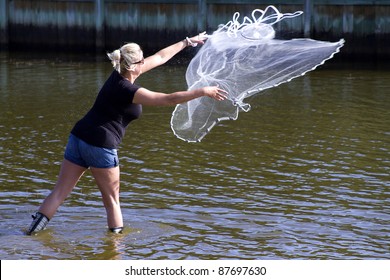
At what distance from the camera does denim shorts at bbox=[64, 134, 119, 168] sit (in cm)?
851

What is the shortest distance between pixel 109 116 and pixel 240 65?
5.34 ft

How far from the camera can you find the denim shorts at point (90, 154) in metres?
8.51

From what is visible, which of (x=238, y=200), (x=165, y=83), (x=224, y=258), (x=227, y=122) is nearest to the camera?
(x=224, y=258)

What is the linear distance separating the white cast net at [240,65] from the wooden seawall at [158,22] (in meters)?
15.1

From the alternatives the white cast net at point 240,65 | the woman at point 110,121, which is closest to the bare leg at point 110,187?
the woman at point 110,121

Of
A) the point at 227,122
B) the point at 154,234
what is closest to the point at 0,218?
the point at 154,234

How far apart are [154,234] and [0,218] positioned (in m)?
1.66

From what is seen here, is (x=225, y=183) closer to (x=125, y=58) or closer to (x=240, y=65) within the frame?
(x=240, y=65)

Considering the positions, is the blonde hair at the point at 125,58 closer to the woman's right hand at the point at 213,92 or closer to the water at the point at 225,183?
the woman's right hand at the point at 213,92

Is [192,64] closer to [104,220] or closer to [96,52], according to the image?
[104,220]

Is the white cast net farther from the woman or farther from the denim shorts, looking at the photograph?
the denim shorts

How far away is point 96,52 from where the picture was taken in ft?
84.2

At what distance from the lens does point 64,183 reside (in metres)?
8.83

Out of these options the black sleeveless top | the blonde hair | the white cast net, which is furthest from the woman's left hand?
the black sleeveless top
